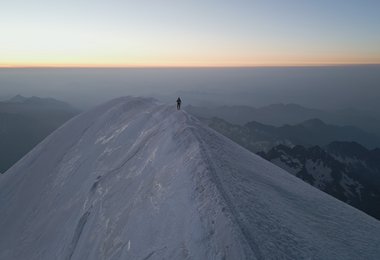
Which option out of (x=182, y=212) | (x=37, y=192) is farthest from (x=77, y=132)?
(x=182, y=212)

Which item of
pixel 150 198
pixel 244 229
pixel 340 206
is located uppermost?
pixel 244 229

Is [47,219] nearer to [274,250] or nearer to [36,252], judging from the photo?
[36,252]

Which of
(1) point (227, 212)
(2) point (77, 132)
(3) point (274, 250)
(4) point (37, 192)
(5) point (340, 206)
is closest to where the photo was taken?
(3) point (274, 250)

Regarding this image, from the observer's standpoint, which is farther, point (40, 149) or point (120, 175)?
point (40, 149)

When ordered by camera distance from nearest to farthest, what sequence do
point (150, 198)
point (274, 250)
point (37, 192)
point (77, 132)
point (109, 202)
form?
point (274, 250)
point (150, 198)
point (109, 202)
point (37, 192)
point (77, 132)

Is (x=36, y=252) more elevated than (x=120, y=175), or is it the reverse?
(x=120, y=175)

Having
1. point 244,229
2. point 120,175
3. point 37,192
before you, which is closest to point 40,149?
point 37,192
